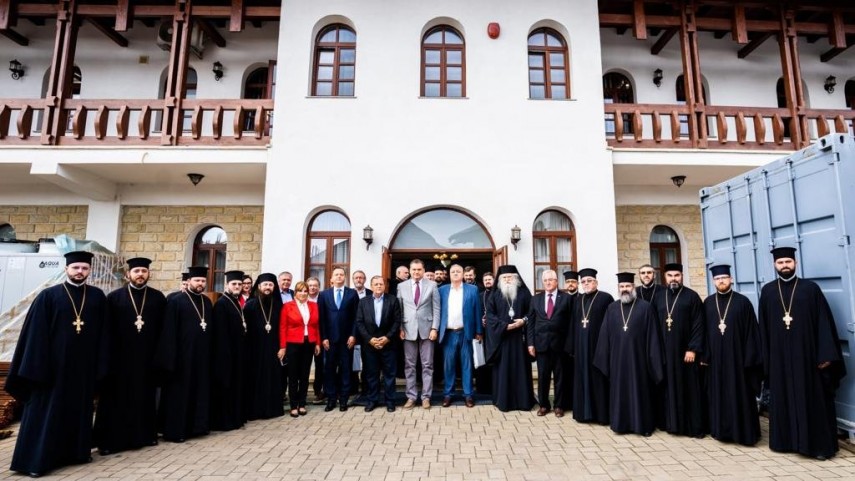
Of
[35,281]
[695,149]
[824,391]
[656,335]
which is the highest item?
[695,149]

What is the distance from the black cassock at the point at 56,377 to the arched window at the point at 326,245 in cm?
403

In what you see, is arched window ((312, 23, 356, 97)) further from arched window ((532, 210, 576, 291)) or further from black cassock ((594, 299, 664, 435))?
black cassock ((594, 299, 664, 435))

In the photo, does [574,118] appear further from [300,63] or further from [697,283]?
[300,63]

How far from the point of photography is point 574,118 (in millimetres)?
8297

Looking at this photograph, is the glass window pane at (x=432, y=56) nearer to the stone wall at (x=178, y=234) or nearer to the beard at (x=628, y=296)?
the stone wall at (x=178, y=234)

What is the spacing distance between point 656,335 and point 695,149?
5.04 m

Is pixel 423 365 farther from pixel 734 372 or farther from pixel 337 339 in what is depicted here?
pixel 734 372

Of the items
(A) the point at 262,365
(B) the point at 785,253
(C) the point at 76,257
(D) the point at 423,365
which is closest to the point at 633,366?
(B) the point at 785,253

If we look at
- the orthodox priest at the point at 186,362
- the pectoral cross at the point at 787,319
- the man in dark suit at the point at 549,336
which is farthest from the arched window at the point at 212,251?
the pectoral cross at the point at 787,319

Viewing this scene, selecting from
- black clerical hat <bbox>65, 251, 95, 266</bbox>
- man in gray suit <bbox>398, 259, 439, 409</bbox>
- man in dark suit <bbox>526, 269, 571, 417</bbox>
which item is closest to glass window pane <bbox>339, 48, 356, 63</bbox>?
man in gray suit <bbox>398, 259, 439, 409</bbox>

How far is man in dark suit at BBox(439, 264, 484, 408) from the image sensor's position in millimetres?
6008

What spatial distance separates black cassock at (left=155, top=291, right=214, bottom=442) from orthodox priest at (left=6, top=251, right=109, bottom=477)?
0.58 metres

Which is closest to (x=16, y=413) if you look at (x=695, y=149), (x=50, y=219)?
(x=50, y=219)

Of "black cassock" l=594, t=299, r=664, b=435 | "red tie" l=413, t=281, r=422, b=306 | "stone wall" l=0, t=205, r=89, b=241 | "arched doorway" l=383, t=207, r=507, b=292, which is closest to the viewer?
"black cassock" l=594, t=299, r=664, b=435
